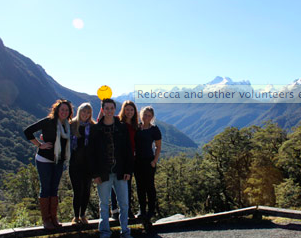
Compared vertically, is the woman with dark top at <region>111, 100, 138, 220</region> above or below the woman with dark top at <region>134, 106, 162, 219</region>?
above

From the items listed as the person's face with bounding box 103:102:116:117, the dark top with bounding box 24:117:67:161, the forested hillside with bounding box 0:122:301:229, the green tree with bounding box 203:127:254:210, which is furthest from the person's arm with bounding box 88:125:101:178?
the green tree with bounding box 203:127:254:210

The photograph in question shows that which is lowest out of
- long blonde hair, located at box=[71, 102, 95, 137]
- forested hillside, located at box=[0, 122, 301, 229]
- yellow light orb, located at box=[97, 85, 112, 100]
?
forested hillside, located at box=[0, 122, 301, 229]

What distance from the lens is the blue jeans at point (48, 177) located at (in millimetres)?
5148

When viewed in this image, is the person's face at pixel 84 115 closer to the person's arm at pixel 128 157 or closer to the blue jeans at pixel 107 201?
the person's arm at pixel 128 157

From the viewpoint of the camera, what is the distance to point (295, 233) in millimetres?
5590

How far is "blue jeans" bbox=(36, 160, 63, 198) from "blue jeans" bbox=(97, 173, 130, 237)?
0.91m

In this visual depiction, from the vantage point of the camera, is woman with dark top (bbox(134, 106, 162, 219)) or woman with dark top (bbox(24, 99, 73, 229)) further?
woman with dark top (bbox(134, 106, 162, 219))

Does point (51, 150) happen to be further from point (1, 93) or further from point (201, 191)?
point (1, 93)

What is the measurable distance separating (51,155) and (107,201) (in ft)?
4.44

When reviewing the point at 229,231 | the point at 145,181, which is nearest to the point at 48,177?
the point at 145,181

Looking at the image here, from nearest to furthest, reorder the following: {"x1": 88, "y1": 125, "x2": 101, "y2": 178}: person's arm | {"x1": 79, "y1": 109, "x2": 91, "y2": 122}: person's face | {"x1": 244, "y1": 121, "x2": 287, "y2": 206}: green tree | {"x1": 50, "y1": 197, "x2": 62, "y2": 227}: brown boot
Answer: {"x1": 88, "y1": 125, "x2": 101, "y2": 178}: person's arm, {"x1": 50, "y1": 197, "x2": 62, "y2": 227}: brown boot, {"x1": 79, "y1": 109, "x2": 91, "y2": 122}: person's face, {"x1": 244, "y1": 121, "x2": 287, "y2": 206}: green tree

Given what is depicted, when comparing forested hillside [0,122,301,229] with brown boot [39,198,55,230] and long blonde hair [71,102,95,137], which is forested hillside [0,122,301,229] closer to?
brown boot [39,198,55,230]

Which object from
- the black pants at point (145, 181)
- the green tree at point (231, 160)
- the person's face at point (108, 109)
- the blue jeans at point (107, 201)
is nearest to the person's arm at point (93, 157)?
the blue jeans at point (107, 201)

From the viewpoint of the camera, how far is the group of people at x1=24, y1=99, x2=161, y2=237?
197 inches
